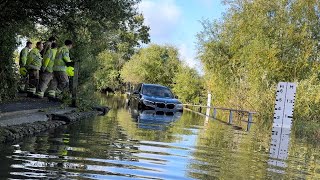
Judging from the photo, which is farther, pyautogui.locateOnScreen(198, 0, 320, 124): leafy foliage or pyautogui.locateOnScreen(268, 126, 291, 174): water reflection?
pyautogui.locateOnScreen(198, 0, 320, 124): leafy foliage

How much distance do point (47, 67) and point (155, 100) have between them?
852 centimetres

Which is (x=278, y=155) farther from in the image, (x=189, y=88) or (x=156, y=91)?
(x=189, y=88)

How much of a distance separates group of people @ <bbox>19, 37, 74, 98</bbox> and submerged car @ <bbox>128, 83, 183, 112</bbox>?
24.1 feet

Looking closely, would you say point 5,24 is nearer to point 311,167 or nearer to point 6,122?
point 6,122

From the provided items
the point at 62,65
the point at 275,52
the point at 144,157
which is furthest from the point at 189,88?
the point at 144,157

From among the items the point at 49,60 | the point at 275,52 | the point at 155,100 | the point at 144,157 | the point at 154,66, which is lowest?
the point at 144,157

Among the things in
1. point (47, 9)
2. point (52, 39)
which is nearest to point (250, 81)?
point (52, 39)

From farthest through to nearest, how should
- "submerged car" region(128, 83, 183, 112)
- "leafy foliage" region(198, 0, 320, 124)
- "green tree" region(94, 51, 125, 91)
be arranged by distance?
"green tree" region(94, 51, 125, 91) → "leafy foliage" region(198, 0, 320, 124) → "submerged car" region(128, 83, 183, 112)

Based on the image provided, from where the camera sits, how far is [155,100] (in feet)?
77.7

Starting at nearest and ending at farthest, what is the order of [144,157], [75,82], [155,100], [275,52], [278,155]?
1. [144,157]
2. [278,155]
3. [75,82]
4. [155,100]
5. [275,52]

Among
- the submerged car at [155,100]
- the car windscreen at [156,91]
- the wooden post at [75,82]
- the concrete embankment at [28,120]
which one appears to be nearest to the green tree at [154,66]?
the car windscreen at [156,91]

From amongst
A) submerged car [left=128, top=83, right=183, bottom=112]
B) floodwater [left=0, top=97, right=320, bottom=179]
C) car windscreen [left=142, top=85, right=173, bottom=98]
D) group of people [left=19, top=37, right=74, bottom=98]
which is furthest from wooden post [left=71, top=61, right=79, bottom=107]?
car windscreen [left=142, top=85, right=173, bottom=98]

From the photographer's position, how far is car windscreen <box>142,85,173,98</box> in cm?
2544

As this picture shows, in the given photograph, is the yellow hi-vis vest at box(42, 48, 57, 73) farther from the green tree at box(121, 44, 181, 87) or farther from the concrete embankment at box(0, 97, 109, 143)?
the green tree at box(121, 44, 181, 87)
